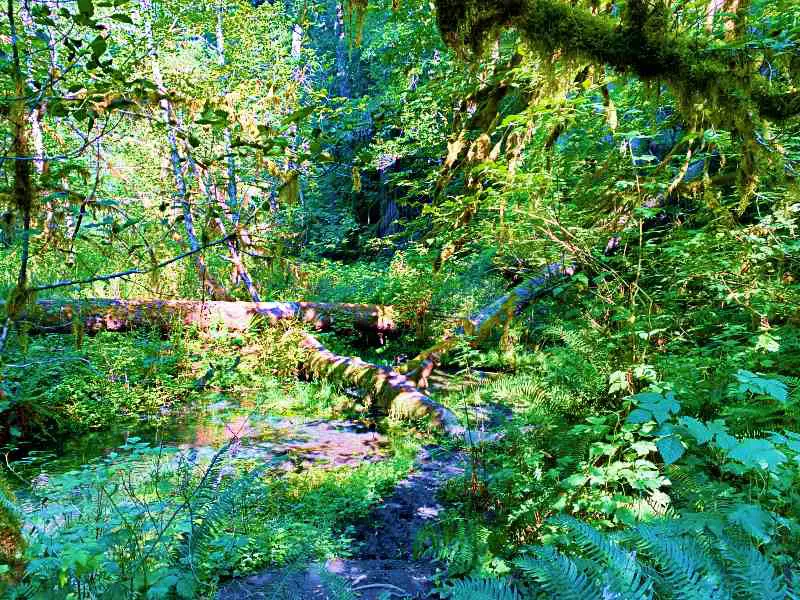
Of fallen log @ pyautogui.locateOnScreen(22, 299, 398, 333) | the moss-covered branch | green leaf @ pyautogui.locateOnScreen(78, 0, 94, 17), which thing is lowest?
fallen log @ pyautogui.locateOnScreen(22, 299, 398, 333)

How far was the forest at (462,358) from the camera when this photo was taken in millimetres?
2061

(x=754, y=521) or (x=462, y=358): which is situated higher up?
(x=754, y=521)

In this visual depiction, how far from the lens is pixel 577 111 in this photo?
14.4 ft

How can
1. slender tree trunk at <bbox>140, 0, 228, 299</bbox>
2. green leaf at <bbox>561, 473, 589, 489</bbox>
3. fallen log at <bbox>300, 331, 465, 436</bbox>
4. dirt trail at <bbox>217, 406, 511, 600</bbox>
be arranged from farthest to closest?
slender tree trunk at <bbox>140, 0, 228, 299</bbox> → fallen log at <bbox>300, 331, 465, 436</bbox> → green leaf at <bbox>561, 473, 589, 489</bbox> → dirt trail at <bbox>217, 406, 511, 600</bbox>

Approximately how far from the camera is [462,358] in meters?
5.32

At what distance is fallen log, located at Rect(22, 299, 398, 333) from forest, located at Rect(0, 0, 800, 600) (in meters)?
0.06

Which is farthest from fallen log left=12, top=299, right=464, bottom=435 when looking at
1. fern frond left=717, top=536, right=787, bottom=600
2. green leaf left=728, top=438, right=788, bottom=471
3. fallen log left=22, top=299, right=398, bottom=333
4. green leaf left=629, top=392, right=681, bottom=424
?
fern frond left=717, top=536, right=787, bottom=600

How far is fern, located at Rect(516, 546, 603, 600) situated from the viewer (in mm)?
1325

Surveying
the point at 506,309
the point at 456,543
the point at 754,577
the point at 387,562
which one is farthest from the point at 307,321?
the point at 754,577

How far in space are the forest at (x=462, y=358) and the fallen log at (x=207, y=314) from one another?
63 millimetres

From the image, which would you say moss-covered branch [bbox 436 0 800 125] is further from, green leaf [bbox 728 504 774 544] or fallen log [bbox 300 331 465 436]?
fallen log [bbox 300 331 465 436]

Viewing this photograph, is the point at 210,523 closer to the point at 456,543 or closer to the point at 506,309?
the point at 456,543

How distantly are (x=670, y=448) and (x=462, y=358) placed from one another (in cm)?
347

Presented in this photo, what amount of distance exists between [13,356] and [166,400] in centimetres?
201
